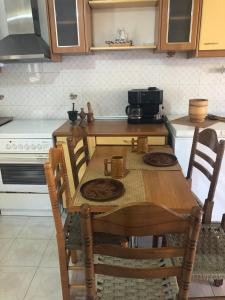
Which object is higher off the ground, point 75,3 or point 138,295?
point 75,3

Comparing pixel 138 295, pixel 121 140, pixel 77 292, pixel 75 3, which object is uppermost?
pixel 75 3

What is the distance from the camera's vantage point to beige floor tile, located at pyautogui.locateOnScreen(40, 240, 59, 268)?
190 centimetres

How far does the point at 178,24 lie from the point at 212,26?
0.28 m

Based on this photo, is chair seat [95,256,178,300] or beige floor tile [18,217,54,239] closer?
chair seat [95,256,178,300]

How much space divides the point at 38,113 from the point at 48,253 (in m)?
1.49

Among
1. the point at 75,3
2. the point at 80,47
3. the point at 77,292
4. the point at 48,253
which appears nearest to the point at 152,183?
the point at 77,292

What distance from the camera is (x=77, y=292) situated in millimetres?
1657

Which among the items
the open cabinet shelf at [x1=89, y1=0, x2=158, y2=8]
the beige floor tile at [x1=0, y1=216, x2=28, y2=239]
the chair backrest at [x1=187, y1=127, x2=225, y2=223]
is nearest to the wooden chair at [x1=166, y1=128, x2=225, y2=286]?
the chair backrest at [x1=187, y1=127, x2=225, y2=223]

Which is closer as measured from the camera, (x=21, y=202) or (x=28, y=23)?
(x=28, y=23)

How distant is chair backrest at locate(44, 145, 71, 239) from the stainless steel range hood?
1.10 metres

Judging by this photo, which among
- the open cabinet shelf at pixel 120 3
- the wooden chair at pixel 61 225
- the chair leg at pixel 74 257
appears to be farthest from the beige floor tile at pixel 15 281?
the open cabinet shelf at pixel 120 3

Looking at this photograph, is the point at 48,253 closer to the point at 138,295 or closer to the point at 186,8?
the point at 138,295

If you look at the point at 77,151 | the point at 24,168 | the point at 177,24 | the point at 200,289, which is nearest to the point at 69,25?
the point at 177,24

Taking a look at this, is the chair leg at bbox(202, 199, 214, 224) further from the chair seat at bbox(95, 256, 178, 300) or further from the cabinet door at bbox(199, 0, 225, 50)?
the cabinet door at bbox(199, 0, 225, 50)
